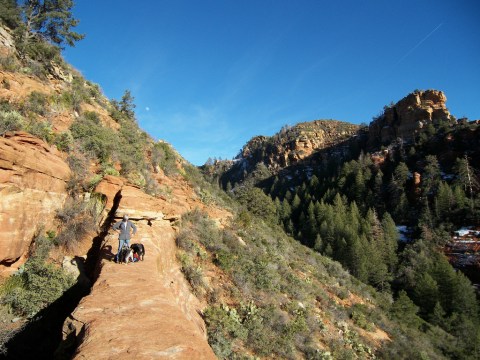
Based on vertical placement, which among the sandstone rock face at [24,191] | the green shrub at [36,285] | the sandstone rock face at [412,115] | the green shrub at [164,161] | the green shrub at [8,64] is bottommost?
the green shrub at [36,285]

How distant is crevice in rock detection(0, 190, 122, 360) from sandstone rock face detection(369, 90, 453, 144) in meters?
95.2

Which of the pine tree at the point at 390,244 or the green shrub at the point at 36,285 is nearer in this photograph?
the green shrub at the point at 36,285

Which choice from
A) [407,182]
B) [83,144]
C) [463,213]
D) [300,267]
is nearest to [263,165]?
[407,182]

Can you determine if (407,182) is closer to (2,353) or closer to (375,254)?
(375,254)

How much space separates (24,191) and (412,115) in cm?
10207

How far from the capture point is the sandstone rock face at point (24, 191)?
22.7ft

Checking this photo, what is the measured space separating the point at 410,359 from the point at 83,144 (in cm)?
1833

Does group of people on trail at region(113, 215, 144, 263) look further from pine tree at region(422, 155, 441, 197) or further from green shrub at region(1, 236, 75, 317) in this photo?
pine tree at region(422, 155, 441, 197)

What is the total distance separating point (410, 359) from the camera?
1489cm

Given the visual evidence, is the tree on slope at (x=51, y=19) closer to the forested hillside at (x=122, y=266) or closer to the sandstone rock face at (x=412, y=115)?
the forested hillside at (x=122, y=266)

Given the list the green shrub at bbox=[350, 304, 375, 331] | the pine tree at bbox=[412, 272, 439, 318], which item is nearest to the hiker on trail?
the green shrub at bbox=[350, 304, 375, 331]

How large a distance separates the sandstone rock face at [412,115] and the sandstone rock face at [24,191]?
94.5m

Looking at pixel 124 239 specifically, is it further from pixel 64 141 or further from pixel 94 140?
pixel 94 140

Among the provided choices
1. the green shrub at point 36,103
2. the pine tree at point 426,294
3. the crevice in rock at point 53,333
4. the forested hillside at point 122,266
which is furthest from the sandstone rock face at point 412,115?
the crevice in rock at point 53,333
